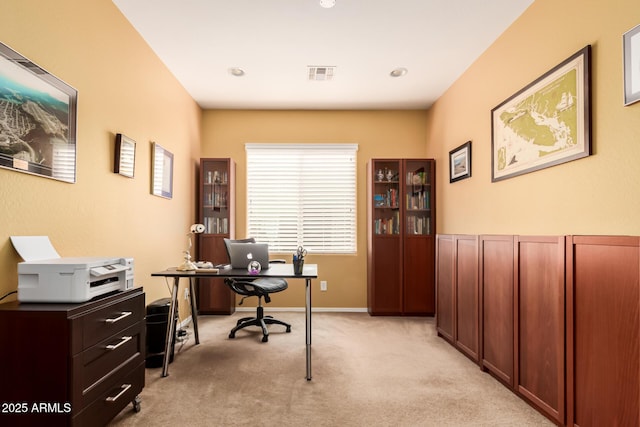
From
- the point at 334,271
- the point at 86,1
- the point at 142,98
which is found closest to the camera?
the point at 86,1

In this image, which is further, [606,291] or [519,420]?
[519,420]

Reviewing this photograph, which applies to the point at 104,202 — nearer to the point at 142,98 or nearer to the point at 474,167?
the point at 142,98

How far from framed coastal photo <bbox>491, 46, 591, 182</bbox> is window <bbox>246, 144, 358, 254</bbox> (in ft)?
7.48

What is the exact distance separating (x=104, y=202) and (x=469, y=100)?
12.1ft

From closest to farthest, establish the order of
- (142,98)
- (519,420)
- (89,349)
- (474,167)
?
(89,349) → (519,420) → (142,98) → (474,167)

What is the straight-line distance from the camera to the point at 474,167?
144 inches

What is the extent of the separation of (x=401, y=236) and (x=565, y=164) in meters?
2.53

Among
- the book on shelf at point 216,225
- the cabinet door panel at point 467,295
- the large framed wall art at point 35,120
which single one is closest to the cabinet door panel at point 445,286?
the cabinet door panel at point 467,295

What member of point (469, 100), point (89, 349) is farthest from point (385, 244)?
point (89, 349)

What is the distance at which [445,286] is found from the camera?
370 cm

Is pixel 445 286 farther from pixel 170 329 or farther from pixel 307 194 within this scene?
pixel 170 329

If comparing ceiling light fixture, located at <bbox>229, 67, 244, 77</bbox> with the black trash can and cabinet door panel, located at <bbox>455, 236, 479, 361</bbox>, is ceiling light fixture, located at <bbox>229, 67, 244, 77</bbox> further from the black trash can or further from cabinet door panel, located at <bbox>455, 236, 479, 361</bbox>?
cabinet door panel, located at <bbox>455, 236, 479, 361</bbox>

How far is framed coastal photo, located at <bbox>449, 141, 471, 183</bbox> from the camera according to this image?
12.3 feet

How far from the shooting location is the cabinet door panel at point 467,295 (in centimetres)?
304
